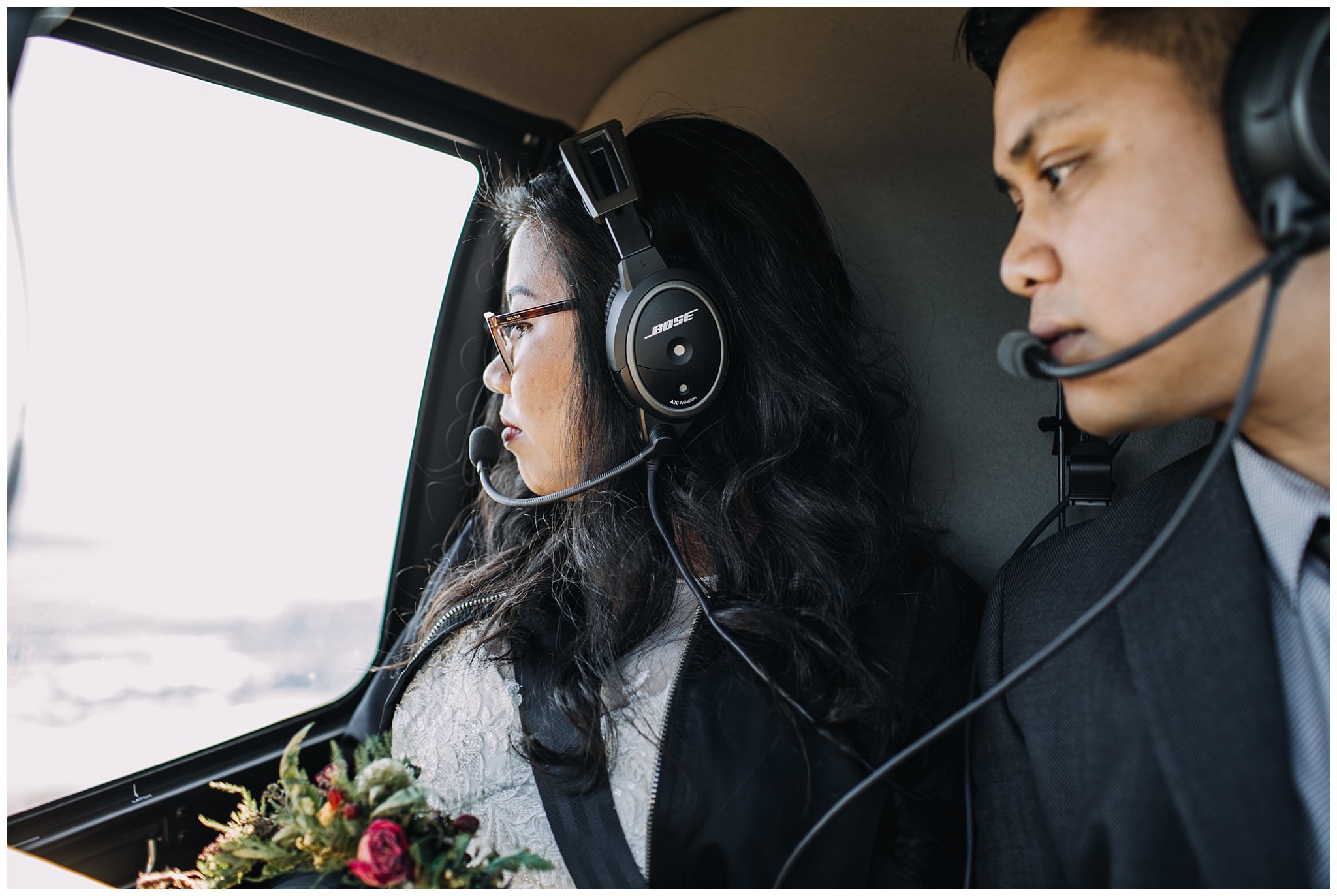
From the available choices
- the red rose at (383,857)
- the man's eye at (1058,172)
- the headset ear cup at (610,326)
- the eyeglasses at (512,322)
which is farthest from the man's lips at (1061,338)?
the red rose at (383,857)

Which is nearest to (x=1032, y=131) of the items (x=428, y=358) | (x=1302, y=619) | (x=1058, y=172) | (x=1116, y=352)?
(x=1058, y=172)

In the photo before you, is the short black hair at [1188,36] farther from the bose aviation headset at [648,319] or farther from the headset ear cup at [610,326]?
the headset ear cup at [610,326]

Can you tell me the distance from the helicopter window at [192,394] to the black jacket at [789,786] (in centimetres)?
94

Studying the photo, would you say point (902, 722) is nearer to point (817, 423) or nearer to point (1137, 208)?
point (817, 423)

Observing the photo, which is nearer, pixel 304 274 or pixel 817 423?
pixel 817 423

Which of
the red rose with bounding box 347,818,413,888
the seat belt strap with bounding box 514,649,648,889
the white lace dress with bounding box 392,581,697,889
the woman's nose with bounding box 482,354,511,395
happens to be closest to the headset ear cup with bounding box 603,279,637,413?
the woman's nose with bounding box 482,354,511,395

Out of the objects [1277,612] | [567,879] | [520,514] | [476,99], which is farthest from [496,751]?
[476,99]

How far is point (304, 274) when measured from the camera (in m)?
1.64

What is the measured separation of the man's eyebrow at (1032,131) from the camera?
3.08 feet

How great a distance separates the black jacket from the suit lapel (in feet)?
1.13

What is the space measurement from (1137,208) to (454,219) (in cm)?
143

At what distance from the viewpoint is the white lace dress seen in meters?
1.22

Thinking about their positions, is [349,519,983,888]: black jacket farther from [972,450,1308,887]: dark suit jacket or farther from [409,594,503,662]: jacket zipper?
[409,594,503,662]: jacket zipper

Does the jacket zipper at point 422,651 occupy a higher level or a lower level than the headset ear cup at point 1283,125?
lower
